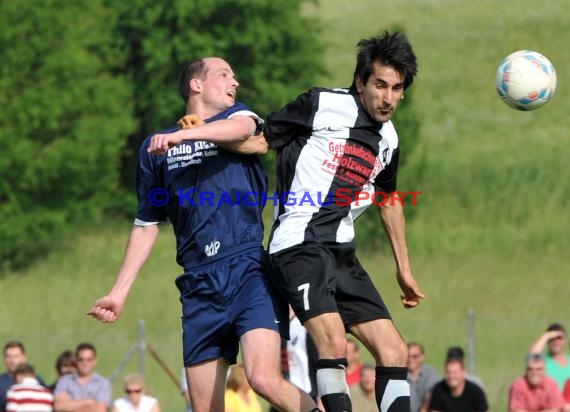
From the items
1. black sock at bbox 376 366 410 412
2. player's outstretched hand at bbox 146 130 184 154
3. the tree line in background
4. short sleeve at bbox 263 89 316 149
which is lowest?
black sock at bbox 376 366 410 412

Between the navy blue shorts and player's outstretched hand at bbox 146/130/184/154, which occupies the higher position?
player's outstretched hand at bbox 146/130/184/154

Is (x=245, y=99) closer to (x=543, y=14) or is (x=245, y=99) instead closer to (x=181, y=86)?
(x=543, y=14)

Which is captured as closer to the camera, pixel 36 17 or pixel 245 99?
pixel 36 17

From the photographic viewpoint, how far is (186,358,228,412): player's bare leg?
761cm

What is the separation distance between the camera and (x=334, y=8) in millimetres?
64688

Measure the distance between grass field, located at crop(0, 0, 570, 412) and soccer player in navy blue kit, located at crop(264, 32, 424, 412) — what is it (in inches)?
356

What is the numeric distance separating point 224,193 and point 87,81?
3095 cm

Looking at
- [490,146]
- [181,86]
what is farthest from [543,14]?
[181,86]

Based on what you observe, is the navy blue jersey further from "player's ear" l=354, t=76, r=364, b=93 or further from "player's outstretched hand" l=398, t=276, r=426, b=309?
"player's outstretched hand" l=398, t=276, r=426, b=309

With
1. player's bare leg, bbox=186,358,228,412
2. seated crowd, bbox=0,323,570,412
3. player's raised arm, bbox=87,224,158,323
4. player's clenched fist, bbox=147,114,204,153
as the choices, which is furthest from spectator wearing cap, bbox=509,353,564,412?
player's clenched fist, bbox=147,114,204,153

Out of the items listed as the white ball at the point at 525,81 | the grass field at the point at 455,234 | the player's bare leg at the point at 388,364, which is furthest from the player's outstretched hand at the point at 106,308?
the grass field at the point at 455,234

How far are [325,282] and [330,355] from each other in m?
0.41

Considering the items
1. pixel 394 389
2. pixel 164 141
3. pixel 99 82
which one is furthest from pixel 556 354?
pixel 99 82

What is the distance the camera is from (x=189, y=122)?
7445 mm
